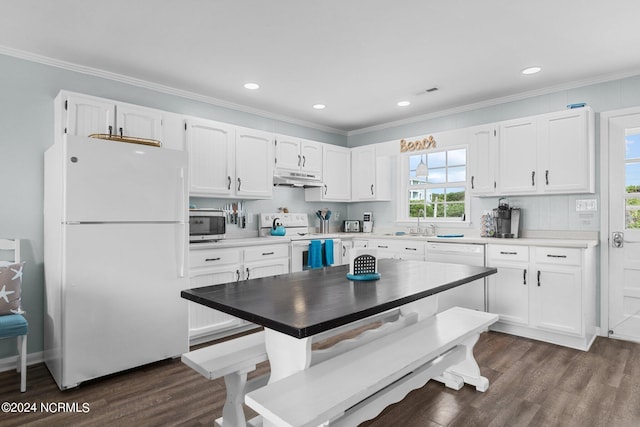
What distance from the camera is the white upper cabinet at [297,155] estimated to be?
14.9ft

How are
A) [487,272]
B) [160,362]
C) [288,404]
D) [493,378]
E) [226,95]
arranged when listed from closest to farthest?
[288,404]
[487,272]
[493,378]
[160,362]
[226,95]

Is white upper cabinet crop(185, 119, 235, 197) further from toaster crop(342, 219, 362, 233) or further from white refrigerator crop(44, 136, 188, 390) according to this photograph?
toaster crop(342, 219, 362, 233)

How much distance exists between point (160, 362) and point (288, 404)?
2130mm

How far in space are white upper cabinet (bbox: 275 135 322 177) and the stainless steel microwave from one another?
1108 mm

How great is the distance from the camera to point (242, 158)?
161 inches

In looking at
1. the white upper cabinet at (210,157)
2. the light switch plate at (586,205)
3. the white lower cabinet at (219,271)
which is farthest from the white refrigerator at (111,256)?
the light switch plate at (586,205)

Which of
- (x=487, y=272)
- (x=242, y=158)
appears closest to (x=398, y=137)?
(x=242, y=158)

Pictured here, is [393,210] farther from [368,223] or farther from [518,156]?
[518,156]

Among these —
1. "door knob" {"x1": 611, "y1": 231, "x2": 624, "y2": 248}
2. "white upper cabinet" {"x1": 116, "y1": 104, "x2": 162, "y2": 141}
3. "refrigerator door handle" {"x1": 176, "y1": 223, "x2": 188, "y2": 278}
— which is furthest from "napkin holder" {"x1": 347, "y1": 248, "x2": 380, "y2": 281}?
"door knob" {"x1": 611, "y1": 231, "x2": 624, "y2": 248}

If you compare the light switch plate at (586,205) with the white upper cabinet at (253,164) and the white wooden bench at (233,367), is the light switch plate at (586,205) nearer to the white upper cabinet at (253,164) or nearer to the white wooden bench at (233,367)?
the white upper cabinet at (253,164)

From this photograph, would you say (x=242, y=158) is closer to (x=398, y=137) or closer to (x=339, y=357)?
(x=398, y=137)

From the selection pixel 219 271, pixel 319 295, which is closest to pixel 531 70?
pixel 319 295

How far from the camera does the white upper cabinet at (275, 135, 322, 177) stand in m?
4.53

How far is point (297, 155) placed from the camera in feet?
15.5
